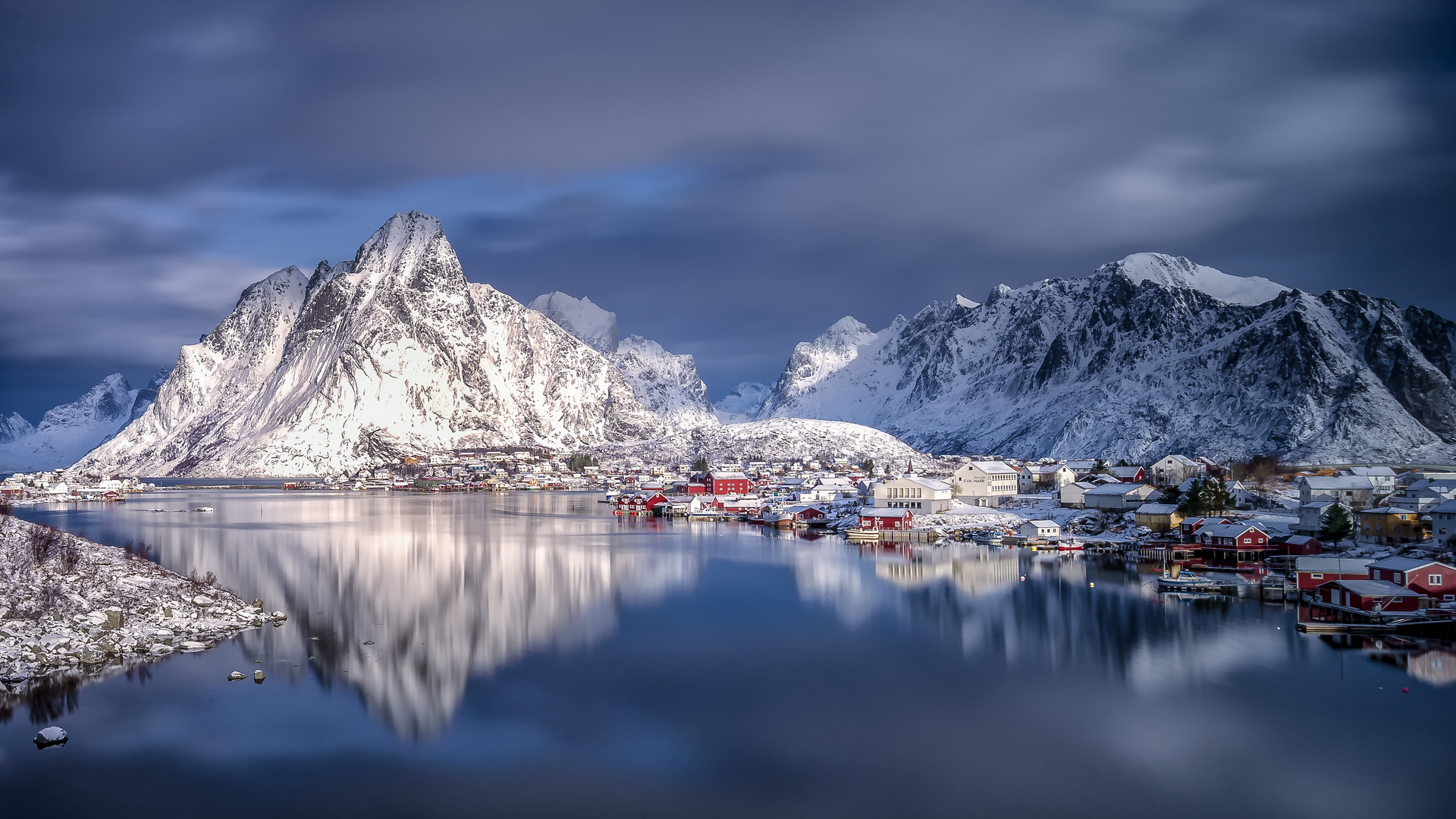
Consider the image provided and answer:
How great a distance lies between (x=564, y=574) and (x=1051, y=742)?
81.9 feet

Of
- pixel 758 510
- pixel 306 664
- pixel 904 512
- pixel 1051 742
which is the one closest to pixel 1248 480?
pixel 904 512

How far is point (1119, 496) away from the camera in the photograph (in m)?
62.2

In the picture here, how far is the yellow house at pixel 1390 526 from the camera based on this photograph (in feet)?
136

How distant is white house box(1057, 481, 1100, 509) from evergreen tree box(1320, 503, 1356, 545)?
72.2ft

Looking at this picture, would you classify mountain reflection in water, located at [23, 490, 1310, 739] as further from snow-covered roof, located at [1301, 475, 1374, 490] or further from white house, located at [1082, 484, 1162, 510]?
white house, located at [1082, 484, 1162, 510]

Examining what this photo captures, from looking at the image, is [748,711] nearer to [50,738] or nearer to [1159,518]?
[50,738]

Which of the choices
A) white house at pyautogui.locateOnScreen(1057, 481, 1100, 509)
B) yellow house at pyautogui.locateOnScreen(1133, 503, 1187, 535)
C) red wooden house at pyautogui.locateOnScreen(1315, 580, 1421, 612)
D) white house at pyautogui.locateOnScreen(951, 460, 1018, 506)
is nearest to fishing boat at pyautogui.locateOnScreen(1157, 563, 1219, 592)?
red wooden house at pyautogui.locateOnScreen(1315, 580, 1421, 612)

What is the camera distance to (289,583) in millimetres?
36062

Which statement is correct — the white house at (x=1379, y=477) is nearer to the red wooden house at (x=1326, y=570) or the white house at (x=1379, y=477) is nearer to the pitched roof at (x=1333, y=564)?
the pitched roof at (x=1333, y=564)

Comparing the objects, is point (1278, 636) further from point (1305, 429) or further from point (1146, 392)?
point (1146, 392)

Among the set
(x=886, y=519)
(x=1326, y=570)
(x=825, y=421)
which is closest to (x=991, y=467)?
(x=886, y=519)

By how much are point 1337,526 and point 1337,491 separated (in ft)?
40.4

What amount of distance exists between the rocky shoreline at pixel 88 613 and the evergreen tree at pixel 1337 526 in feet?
137

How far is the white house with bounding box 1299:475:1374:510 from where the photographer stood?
51.7m
